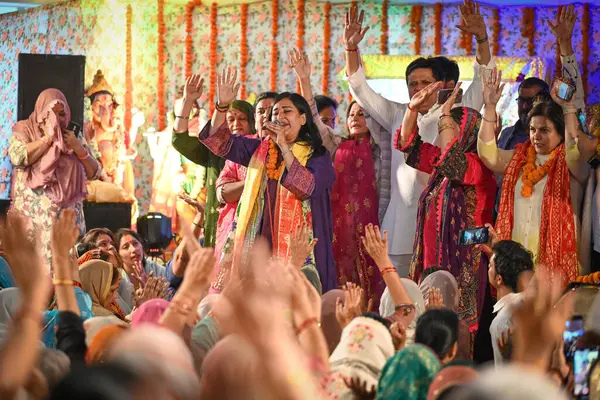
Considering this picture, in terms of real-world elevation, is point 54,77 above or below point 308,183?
above

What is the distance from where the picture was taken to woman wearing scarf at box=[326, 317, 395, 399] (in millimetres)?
2746

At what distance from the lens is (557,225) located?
507cm

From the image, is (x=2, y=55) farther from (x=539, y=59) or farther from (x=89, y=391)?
(x=89, y=391)

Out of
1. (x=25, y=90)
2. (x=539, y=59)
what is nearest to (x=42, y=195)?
(x=25, y=90)

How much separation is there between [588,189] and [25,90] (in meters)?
4.69

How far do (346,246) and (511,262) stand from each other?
1690 millimetres

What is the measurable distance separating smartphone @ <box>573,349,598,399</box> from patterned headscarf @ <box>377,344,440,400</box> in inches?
24.1

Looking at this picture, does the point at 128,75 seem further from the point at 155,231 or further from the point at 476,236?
the point at 476,236

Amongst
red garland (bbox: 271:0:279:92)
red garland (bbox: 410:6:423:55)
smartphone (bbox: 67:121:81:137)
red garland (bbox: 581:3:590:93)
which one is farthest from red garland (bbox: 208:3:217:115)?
red garland (bbox: 581:3:590:93)

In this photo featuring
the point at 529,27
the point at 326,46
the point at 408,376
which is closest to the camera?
the point at 408,376

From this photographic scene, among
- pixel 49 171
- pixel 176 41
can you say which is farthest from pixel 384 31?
pixel 49 171

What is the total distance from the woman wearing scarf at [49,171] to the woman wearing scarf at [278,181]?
6.93 feet

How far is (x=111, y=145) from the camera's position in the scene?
10.3 metres

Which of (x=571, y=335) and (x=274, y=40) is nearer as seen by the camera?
(x=571, y=335)
